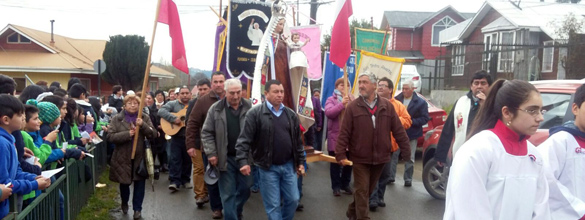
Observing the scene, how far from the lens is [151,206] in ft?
24.4

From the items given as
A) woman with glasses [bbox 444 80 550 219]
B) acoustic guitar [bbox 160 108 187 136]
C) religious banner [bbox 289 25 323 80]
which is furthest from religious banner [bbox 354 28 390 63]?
woman with glasses [bbox 444 80 550 219]

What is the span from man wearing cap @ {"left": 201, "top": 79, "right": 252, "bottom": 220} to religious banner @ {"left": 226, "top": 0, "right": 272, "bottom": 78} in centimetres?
154

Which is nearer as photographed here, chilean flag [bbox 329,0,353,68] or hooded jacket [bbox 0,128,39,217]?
hooded jacket [bbox 0,128,39,217]

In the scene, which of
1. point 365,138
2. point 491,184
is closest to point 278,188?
point 365,138

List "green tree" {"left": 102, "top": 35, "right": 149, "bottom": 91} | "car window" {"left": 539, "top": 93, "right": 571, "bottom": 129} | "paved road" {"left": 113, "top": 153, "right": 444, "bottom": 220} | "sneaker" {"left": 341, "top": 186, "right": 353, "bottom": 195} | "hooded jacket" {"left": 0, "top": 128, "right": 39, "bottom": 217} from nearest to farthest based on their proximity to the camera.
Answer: "hooded jacket" {"left": 0, "top": 128, "right": 39, "bottom": 217}
"car window" {"left": 539, "top": 93, "right": 571, "bottom": 129}
"paved road" {"left": 113, "top": 153, "right": 444, "bottom": 220}
"sneaker" {"left": 341, "top": 186, "right": 353, "bottom": 195}
"green tree" {"left": 102, "top": 35, "right": 149, "bottom": 91}

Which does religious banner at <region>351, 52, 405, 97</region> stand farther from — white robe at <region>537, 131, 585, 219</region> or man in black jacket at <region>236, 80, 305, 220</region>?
white robe at <region>537, 131, 585, 219</region>

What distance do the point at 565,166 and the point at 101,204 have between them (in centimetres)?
600

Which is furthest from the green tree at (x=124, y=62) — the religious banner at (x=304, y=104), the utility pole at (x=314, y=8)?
the religious banner at (x=304, y=104)

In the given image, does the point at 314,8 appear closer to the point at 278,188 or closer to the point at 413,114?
the point at 413,114

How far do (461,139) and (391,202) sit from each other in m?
2.31

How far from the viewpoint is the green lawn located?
21.9 ft

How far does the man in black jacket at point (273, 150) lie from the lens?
213 inches

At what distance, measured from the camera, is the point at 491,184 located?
8.68 ft

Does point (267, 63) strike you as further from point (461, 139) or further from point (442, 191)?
point (442, 191)
